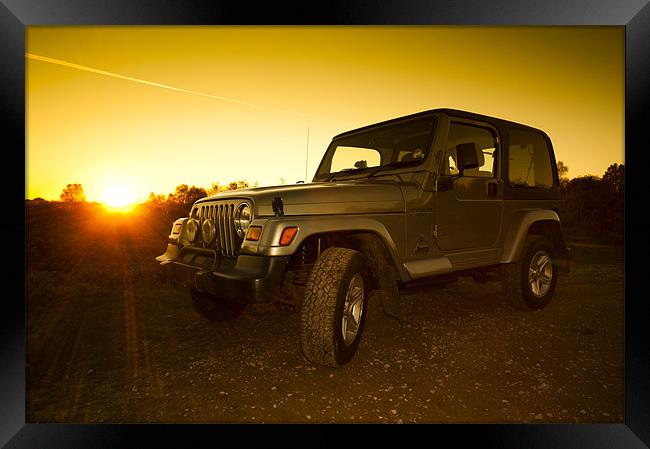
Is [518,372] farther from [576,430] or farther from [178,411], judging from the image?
[178,411]

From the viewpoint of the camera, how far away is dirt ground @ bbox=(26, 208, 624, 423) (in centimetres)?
228

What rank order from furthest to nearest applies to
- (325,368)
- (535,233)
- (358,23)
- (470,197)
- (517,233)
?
(535,233) < (517,233) < (470,197) < (325,368) < (358,23)

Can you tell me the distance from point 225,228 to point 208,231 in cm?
20

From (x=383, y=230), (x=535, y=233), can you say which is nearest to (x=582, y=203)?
(x=535, y=233)

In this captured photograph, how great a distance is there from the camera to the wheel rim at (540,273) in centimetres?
445

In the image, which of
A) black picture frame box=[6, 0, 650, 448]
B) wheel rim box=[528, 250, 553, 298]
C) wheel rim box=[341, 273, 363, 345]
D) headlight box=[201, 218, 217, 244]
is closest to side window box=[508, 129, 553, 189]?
wheel rim box=[528, 250, 553, 298]

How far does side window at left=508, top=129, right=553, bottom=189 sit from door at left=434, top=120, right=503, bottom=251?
1.21 feet

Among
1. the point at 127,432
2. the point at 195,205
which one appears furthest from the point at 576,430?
the point at 195,205

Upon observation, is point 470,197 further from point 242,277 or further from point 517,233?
point 242,277

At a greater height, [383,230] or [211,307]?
[383,230]

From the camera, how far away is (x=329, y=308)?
2504mm

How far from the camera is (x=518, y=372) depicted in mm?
2748

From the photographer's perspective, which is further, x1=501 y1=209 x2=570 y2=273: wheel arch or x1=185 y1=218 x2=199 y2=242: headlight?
x1=501 y1=209 x2=570 y2=273: wheel arch

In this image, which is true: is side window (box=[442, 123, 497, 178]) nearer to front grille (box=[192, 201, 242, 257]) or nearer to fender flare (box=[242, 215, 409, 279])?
fender flare (box=[242, 215, 409, 279])
